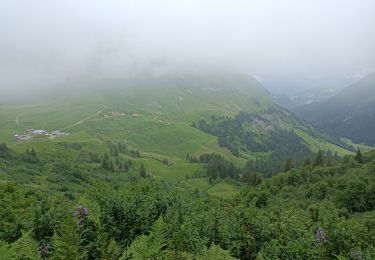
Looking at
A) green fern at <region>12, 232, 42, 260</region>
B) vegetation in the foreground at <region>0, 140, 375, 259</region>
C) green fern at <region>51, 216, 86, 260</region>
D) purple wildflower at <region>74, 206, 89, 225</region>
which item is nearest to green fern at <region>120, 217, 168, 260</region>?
vegetation in the foreground at <region>0, 140, 375, 259</region>

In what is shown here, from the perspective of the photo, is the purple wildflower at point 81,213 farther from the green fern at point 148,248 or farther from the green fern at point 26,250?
the green fern at point 148,248

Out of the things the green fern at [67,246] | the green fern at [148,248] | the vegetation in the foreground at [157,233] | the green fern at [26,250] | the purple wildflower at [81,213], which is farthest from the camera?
the purple wildflower at [81,213]

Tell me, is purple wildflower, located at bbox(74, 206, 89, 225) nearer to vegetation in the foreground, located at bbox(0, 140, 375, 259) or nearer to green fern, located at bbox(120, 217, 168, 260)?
vegetation in the foreground, located at bbox(0, 140, 375, 259)

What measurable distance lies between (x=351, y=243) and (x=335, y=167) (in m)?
112

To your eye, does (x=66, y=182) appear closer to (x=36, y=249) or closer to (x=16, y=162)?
(x=16, y=162)

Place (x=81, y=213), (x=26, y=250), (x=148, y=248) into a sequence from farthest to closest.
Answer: (x=81, y=213)
(x=148, y=248)
(x=26, y=250)

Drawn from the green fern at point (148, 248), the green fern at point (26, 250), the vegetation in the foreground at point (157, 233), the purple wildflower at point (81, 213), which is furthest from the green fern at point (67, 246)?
the purple wildflower at point (81, 213)

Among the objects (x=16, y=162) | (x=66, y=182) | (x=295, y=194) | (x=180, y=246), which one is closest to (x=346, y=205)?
(x=295, y=194)

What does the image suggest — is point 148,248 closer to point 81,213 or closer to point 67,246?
point 67,246

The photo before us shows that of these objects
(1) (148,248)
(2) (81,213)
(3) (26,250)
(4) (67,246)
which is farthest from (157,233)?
(2) (81,213)

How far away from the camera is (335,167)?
130250 mm

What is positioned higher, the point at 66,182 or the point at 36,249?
the point at 36,249

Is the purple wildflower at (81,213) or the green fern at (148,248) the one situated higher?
the green fern at (148,248)

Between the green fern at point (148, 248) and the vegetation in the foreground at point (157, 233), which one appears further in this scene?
the vegetation in the foreground at point (157, 233)
